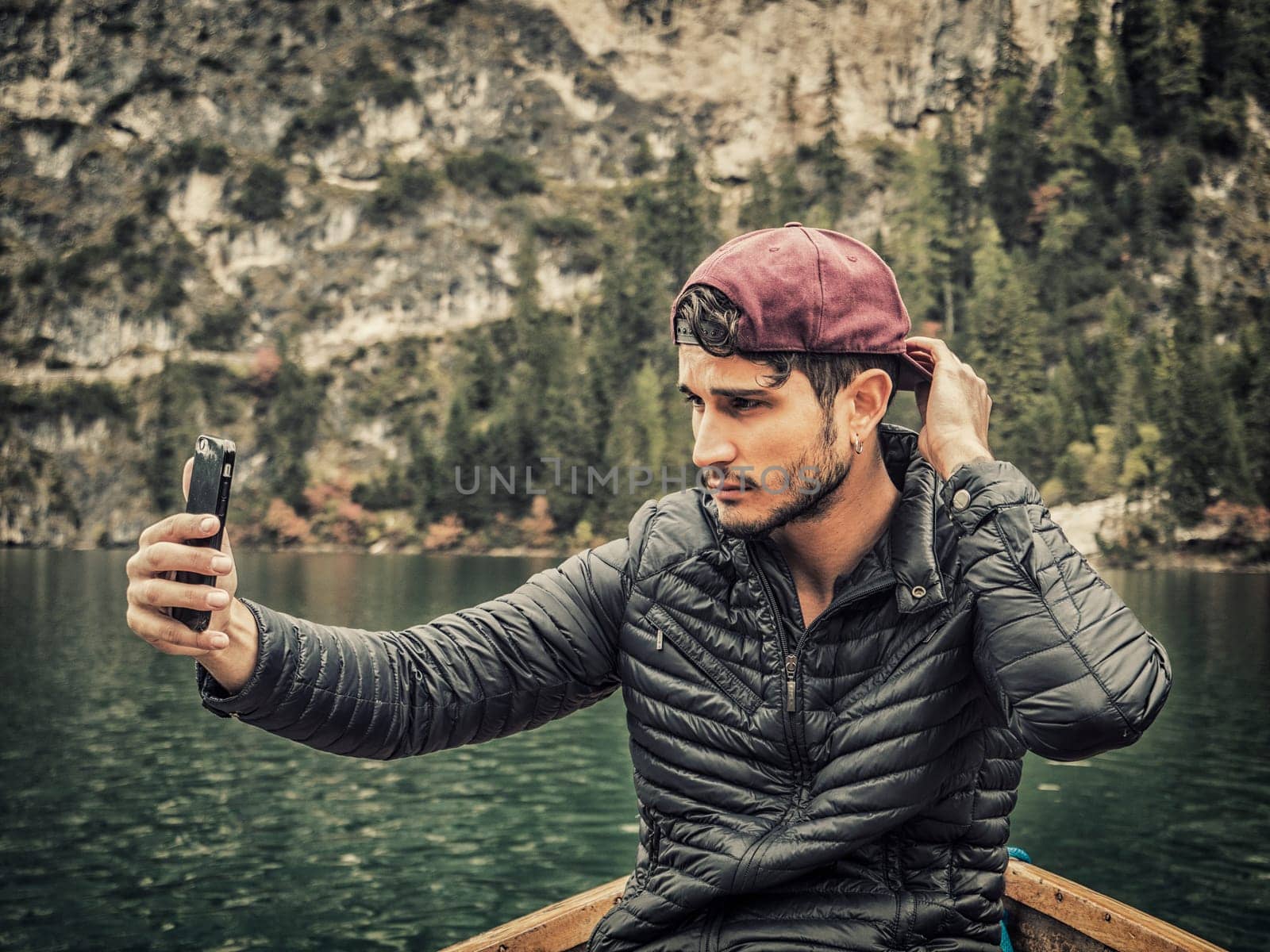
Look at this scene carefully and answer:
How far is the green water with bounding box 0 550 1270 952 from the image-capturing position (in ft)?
33.3

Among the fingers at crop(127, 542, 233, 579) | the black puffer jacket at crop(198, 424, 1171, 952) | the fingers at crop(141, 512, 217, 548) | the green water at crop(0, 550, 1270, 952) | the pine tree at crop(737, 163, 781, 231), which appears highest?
the pine tree at crop(737, 163, 781, 231)

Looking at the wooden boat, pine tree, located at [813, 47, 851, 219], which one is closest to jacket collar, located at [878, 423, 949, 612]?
the wooden boat

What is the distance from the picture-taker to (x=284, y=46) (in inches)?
3775

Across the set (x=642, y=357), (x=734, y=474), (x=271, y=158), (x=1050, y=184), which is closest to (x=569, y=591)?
(x=734, y=474)

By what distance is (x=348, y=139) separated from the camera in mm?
92188

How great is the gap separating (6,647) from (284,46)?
82.4m

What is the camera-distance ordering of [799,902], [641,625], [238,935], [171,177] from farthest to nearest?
[171,177] → [238,935] → [641,625] → [799,902]

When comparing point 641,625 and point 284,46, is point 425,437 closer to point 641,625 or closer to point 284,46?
point 284,46

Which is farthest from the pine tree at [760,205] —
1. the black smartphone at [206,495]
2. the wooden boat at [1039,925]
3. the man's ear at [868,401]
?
the black smartphone at [206,495]

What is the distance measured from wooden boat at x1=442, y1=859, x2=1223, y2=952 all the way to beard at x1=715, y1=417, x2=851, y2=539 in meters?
2.05

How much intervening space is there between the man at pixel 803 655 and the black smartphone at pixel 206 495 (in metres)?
0.15

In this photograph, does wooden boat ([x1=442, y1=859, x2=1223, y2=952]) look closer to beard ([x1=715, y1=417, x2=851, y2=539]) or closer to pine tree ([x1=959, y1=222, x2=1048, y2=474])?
beard ([x1=715, y1=417, x2=851, y2=539])

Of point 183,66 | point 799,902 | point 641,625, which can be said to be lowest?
point 799,902

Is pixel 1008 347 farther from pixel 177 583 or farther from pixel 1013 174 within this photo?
pixel 177 583
